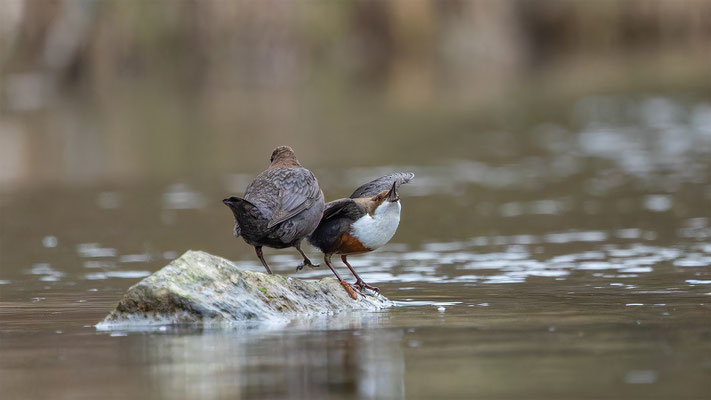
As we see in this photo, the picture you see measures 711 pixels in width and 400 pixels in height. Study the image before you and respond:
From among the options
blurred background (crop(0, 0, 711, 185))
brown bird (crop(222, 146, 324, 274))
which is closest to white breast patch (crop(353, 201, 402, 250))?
brown bird (crop(222, 146, 324, 274))

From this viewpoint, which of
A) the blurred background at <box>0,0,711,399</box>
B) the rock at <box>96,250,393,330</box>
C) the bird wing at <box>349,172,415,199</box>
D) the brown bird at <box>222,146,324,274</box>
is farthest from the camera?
the bird wing at <box>349,172,415,199</box>

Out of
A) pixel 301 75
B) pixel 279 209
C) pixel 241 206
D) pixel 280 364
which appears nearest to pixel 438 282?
pixel 279 209

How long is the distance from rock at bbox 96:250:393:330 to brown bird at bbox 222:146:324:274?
14.1 inches

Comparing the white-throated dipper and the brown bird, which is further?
the white-throated dipper

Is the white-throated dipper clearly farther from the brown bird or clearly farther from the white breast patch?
the brown bird

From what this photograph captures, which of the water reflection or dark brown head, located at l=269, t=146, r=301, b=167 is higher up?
dark brown head, located at l=269, t=146, r=301, b=167

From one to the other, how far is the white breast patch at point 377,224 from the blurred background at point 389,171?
523mm

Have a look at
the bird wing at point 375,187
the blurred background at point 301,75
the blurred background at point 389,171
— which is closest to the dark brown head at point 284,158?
the bird wing at point 375,187

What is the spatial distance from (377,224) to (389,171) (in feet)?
34.5

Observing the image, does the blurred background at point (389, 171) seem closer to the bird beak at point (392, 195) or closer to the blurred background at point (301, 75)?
the blurred background at point (301, 75)

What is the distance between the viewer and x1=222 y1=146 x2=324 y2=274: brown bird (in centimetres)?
842

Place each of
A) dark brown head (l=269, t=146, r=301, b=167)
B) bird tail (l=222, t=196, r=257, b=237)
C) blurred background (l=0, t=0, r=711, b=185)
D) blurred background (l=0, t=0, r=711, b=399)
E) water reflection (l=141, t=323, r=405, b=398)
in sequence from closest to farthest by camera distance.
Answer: water reflection (l=141, t=323, r=405, b=398) → blurred background (l=0, t=0, r=711, b=399) → bird tail (l=222, t=196, r=257, b=237) → dark brown head (l=269, t=146, r=301, b=167) → blurred background (l=0, t=0, r=711, b=185)

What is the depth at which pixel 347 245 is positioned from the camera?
29.6 ft

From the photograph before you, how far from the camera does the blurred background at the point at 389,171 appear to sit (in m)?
6.51
